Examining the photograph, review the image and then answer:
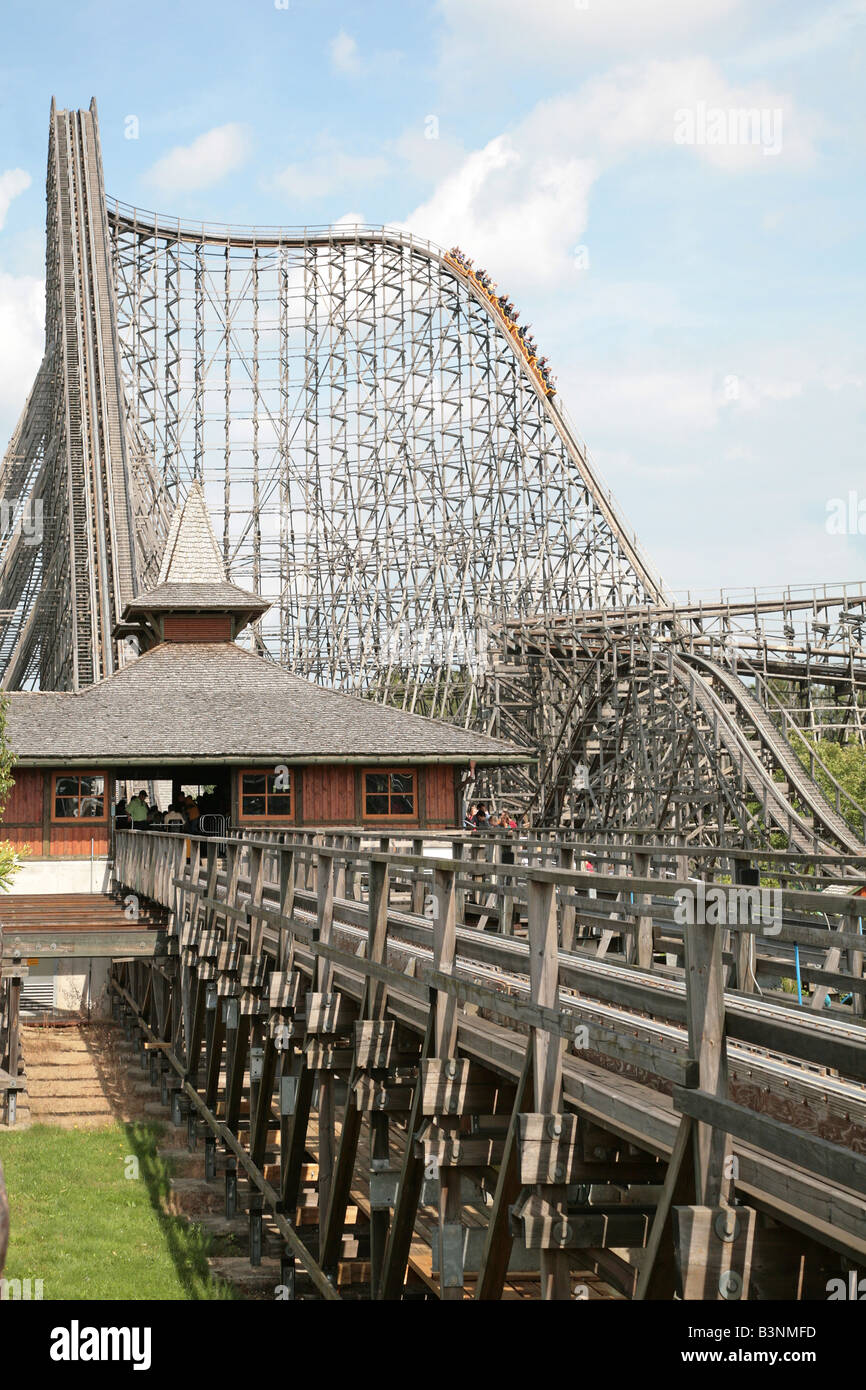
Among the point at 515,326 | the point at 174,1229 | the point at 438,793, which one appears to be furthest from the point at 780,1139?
the point at 515,326

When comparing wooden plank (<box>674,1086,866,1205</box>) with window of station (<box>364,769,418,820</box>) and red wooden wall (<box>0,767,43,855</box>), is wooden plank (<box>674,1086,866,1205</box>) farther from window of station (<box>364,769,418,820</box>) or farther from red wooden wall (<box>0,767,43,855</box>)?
red wooden wall (<box>0,767,43,855</box>)

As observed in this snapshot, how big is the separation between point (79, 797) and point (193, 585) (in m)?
6.35

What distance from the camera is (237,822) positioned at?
2312 centimetres

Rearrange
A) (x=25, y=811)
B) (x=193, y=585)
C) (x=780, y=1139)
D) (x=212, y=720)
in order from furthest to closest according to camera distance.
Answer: (x=193, y=585), (x=212, y=720), (x=25, y=811), (x=780, y=1139)

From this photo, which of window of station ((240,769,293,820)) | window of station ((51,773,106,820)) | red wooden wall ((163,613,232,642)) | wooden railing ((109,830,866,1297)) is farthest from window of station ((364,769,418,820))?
wooden railing ((109,830,866,1297))

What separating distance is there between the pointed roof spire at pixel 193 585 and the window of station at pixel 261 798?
4909 mm

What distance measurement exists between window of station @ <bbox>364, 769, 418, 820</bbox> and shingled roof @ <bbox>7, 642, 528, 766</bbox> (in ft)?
2.58

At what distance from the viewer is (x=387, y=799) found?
23.6 metres

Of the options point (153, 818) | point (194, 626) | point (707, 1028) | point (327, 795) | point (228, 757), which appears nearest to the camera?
point (707, 1028)

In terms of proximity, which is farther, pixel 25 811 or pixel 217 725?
pixel 217 725

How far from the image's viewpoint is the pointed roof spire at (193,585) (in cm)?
2712

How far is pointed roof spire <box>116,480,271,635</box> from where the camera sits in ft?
89.0

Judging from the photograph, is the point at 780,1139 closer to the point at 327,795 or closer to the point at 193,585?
the point at 327,795

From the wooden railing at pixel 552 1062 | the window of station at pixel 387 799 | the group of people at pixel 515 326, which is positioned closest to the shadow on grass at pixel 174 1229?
the wooden railing at pixel 552 1062
